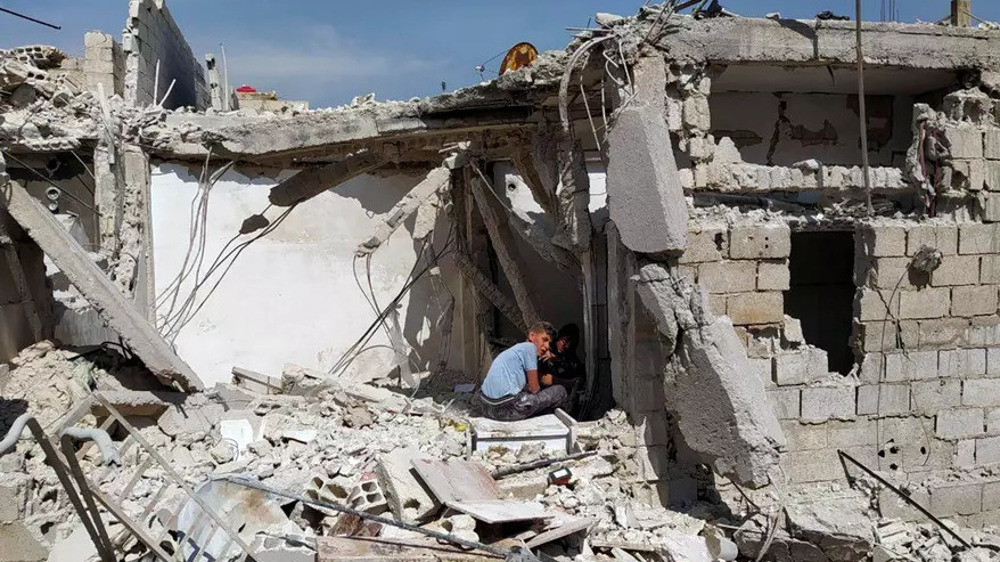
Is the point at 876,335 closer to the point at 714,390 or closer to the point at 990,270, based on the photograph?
the point at 990,270

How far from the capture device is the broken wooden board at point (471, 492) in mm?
5410

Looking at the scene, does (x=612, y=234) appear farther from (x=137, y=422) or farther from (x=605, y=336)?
(x=137, y=422)

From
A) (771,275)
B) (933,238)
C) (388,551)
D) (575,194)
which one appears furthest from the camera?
(575,194)

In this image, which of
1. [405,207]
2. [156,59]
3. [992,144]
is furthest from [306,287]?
[992,144]

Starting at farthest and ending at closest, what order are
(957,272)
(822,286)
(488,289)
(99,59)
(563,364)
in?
1. (99,59)
2. (488,289)
3. (822,286)
4. (563,364)
5. (957,272)

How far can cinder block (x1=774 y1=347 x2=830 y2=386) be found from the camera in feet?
21.2

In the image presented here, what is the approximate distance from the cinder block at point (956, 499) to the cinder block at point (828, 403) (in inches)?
41.4

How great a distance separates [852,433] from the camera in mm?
6645

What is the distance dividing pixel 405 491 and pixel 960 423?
4877 millimetres

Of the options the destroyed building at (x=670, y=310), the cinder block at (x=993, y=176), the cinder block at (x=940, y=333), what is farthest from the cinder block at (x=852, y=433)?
the cinder block at (x=993, y=176)

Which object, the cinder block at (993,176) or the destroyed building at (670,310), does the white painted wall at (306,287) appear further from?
the cinder block at (993,176)

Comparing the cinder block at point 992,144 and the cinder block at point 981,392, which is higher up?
the cinder block at point 992,144

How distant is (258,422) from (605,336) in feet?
11.0

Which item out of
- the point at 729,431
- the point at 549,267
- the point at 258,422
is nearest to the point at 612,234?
the point at 729,431
